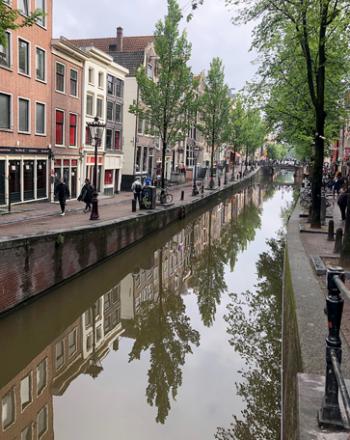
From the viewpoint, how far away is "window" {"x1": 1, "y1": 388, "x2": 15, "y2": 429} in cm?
698

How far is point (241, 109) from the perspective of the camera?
906 inches

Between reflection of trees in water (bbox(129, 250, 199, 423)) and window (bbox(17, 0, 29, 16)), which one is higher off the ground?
window (bbox(17, 0, 29, 16))

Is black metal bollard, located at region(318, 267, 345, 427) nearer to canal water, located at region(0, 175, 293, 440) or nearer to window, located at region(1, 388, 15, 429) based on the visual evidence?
canal water, located at region(0, 175, 293, 440)

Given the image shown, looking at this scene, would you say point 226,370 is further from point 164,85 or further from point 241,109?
point 164,85

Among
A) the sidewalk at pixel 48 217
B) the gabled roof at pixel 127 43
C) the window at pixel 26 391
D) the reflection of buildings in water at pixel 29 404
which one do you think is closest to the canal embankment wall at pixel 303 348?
the reflection of buildings in water at pixel 29 404

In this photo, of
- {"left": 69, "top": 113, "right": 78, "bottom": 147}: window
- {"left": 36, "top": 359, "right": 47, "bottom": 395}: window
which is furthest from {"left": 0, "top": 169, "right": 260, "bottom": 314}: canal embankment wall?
{"left": 69, "top": 113, "right": 78, "bottom": 147}: window

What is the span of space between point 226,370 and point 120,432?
114 inches

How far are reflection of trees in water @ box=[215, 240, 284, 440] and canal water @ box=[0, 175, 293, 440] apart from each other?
0.08 feet

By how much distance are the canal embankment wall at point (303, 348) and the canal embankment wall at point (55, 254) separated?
6592 millimetres

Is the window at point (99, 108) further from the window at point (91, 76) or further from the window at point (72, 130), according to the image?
the window at point (72, 130)

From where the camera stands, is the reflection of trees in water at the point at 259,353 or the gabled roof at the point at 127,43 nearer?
the reflection of trees in water at the point at 259,353

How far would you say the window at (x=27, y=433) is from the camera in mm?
6738

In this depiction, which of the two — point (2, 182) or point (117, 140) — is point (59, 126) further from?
point (117, 140)

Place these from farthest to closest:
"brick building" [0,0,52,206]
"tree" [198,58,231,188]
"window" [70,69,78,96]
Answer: "tree" [198,58,231,188], "window" [70,69,78,96], "brick building" [0,0,52,206]
